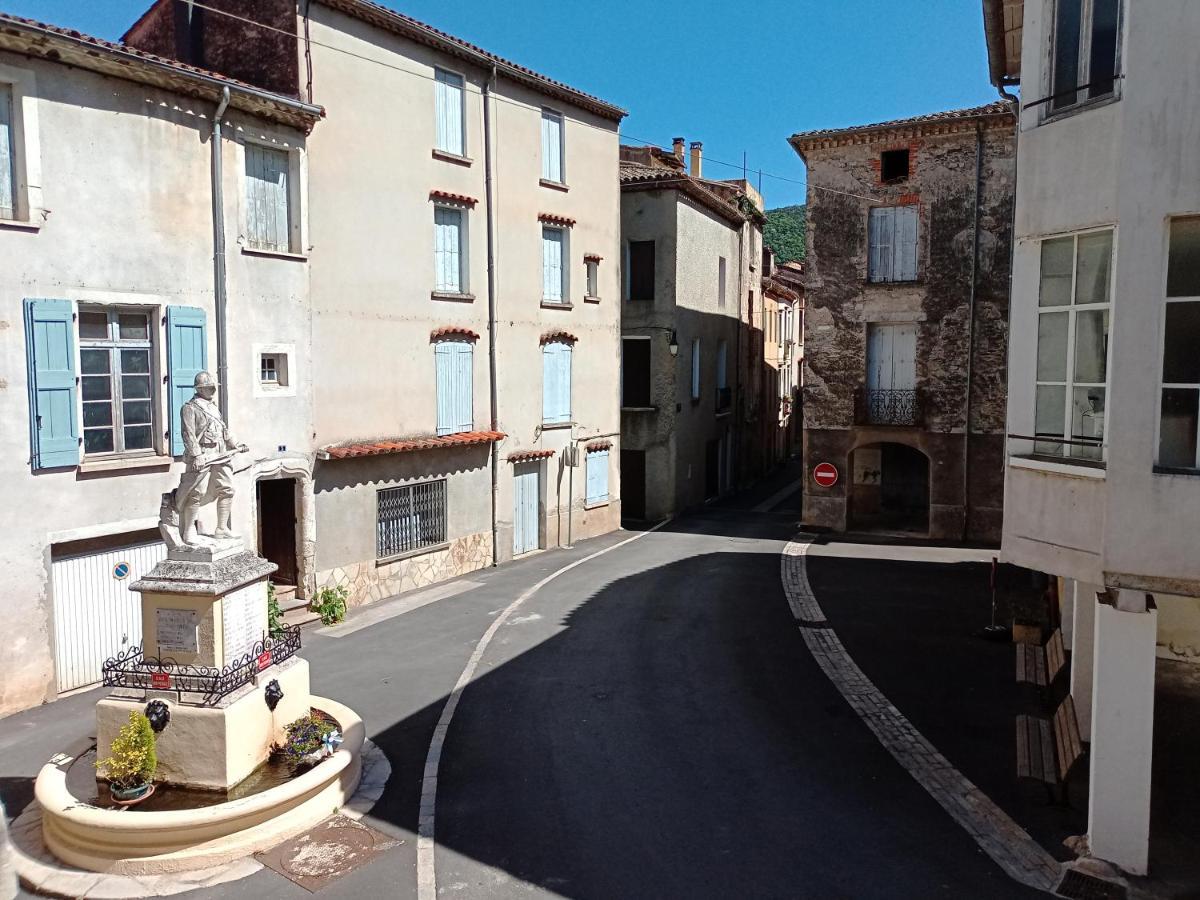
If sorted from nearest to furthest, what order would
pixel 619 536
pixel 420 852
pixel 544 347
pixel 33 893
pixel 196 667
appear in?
pixel 33 893, pixel 420 852, pixel 196 667, pixel 544 347, pixel 619 536

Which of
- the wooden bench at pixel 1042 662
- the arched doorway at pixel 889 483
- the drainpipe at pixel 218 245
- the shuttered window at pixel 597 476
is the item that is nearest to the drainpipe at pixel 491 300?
the shuttered window at pixel 597 476

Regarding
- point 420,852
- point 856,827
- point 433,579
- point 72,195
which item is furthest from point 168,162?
point 856,827

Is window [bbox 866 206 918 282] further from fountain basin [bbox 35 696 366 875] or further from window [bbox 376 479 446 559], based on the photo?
fountain basin [bbox 35 696 366 875]

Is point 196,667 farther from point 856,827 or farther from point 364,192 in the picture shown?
point 364,192

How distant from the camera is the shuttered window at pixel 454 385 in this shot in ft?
64.0

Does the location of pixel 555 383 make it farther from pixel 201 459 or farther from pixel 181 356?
pixel 201 459

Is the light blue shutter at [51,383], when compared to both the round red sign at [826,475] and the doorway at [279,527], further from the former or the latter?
the round red sign at [826,475]

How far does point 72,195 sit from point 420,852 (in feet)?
33.6

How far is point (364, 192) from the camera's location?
17.3 meters

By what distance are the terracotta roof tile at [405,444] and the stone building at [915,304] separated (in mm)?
10115

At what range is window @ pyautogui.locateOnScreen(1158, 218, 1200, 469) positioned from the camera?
24.0 feet

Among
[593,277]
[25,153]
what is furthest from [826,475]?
[25,153]

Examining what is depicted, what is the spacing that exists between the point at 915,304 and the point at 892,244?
1775 mm

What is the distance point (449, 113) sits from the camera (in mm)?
19500
